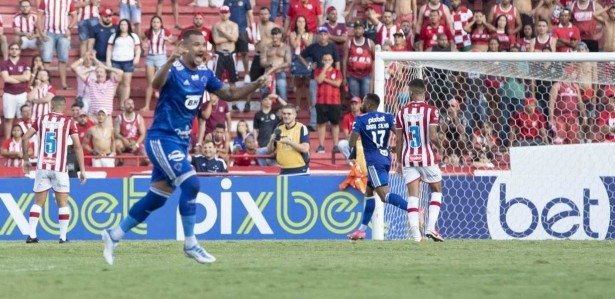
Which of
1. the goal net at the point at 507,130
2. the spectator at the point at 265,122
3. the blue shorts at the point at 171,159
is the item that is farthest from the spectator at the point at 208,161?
the blue shorts at the point at 171,159

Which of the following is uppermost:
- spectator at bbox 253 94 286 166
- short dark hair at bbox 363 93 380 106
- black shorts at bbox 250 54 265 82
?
black shorts at bbox 250 54 265 82

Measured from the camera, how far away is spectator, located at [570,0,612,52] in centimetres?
2534

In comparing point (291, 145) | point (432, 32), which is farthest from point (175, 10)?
point (291, 145)

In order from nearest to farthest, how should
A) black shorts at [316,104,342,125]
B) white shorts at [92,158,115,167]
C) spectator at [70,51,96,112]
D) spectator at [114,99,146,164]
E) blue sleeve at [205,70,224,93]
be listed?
1. blue sleeve at [205,70,224,93]
2. white shorts at [92,158,115,167]
3. spectator at [114,99,146,164]
4. black shorts at [316,104,342,125]
5. spectator at [70,51,96,112]

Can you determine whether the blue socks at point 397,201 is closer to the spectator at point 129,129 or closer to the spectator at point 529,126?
the spectator at point 529,126

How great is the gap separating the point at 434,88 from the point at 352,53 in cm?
441

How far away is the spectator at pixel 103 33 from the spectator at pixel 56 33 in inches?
23.1

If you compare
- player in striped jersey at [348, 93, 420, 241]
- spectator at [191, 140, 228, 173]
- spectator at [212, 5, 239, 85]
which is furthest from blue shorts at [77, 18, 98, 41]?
player in striped jersey at [348, 93, 420, 241]

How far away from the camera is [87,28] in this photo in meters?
25.0

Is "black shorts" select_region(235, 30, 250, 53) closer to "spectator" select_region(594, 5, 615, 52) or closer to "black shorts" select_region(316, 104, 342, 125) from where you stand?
"black shorts" select_region(316, 104, 342, 125)

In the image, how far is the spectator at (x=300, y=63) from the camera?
2470 cm

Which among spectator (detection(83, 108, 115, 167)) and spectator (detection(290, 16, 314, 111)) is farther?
spectator (detection(290, 16, 314, 111))

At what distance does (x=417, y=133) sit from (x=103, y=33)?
947 centimetres

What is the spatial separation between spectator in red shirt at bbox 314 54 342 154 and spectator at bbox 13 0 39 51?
217 inches
